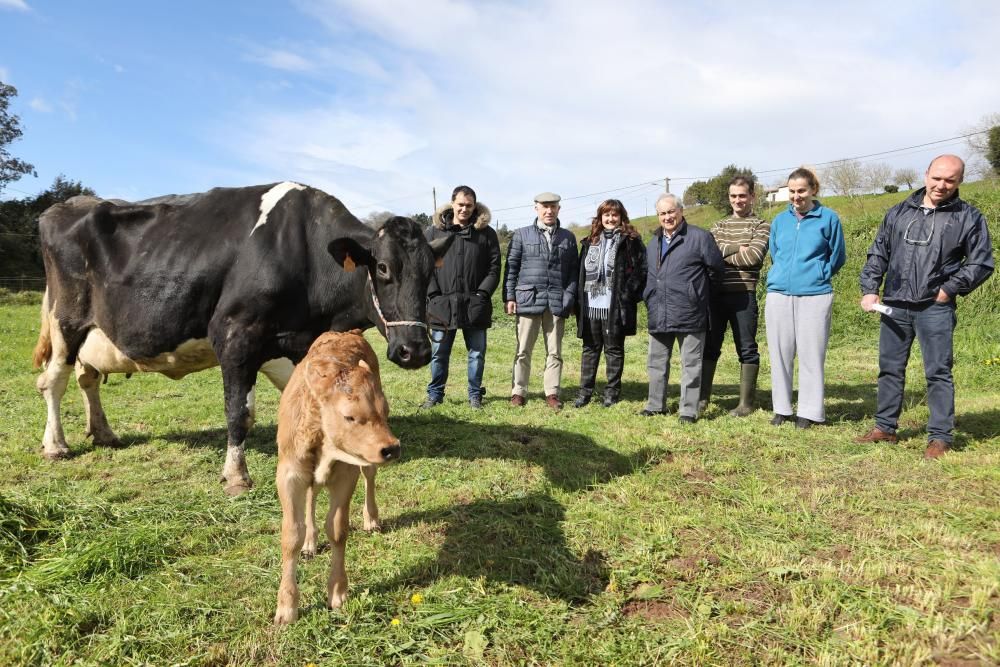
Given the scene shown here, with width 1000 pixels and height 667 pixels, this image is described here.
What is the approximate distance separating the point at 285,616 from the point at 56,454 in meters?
3.94

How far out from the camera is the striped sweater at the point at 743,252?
6.57 meters

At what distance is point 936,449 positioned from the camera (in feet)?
16.5

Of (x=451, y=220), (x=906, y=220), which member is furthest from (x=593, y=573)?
(x=451, y=220)

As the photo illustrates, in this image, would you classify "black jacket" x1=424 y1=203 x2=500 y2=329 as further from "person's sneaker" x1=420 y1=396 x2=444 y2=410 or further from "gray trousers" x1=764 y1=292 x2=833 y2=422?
"gray trousers" x1=764 y1=292 x2=833 y2=422

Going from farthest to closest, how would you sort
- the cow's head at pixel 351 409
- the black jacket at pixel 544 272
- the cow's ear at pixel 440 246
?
the black jacket at pixel 544 272 → the cow's ear at pixel 440 246 → the cow's head at pixel 351 409

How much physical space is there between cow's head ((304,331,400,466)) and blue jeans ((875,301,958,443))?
464cm

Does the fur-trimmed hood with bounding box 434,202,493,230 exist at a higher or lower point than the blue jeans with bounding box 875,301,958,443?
higher

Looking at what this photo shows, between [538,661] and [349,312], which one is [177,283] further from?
A: [538,661]

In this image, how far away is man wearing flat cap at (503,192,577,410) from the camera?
726cm

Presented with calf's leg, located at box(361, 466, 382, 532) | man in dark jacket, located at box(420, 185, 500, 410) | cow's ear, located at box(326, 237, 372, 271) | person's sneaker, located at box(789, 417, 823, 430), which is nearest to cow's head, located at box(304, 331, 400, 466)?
calf's leg, located at box(361, 466, 382, 532)

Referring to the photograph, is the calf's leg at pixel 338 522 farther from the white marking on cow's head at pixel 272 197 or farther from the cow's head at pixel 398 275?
the white marking on cow's head at pixel 272 197

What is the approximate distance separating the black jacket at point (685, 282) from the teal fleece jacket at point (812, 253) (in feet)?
2.25

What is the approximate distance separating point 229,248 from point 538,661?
388 centimetres

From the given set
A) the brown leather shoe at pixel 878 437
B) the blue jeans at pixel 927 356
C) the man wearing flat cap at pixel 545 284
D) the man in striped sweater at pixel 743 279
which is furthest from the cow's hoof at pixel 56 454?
the blue jeans at pixel 927 356
